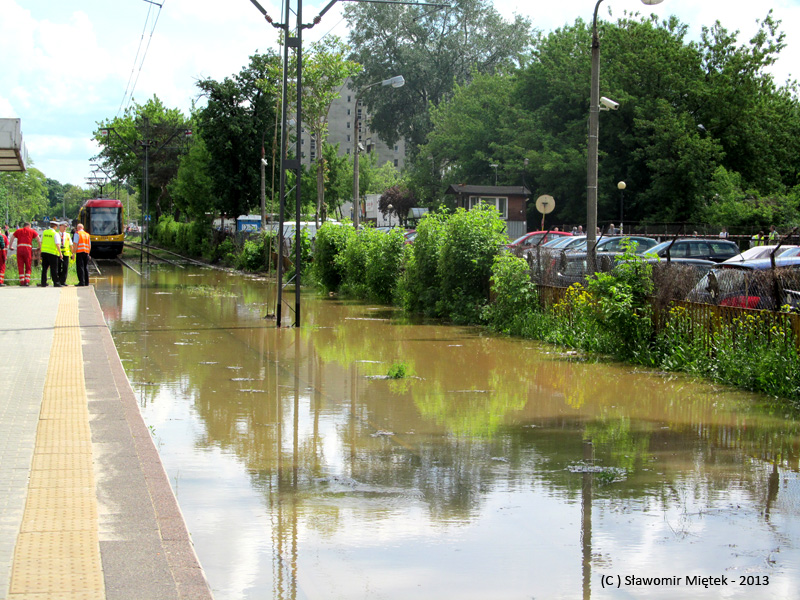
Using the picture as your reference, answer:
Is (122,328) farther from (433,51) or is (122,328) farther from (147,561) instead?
(433,51)

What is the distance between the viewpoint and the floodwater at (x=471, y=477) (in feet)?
17.1

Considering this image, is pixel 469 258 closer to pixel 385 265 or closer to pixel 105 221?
pixel 385 265

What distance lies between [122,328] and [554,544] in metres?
14.0

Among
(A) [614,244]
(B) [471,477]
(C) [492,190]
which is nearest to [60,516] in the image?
(B) [471,477]

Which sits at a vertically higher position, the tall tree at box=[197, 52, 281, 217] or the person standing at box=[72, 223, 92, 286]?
the tall tree at box=[197, 52, 281, 217]

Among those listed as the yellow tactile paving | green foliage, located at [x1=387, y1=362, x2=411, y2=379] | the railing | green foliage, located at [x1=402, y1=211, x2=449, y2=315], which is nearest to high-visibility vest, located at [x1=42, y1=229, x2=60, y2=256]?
green foliage, located at [x1=402, y1=211, x2=449, y2=315]

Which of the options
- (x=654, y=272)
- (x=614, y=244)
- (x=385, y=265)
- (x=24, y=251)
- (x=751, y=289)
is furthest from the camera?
(x=614, y=244)

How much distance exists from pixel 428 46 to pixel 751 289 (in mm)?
71214

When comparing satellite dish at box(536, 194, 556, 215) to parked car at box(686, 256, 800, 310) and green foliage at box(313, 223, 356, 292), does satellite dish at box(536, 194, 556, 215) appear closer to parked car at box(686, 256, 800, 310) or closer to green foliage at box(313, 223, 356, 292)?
green foliage at box(313, 223, 356, 292)

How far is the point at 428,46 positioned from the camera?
79.8m

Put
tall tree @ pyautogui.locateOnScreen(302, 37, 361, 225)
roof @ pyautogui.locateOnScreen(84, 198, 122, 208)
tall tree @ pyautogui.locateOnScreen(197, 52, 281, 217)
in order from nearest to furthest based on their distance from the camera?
tall tree @ pyautogui.locateOnScreen(302, 37, 361, 225)
tall tree @ pyautogui.locateOnScreen(197, 52, 281, 217)
roof @ pyautogui.locateOnScreen(84, 198, 122, 208)

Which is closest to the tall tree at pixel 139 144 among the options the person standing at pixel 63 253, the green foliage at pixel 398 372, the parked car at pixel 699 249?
the person standing at pixel 63 253

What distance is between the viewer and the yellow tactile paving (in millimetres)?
4535

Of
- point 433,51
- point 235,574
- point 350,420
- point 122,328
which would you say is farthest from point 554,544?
point 433,51
